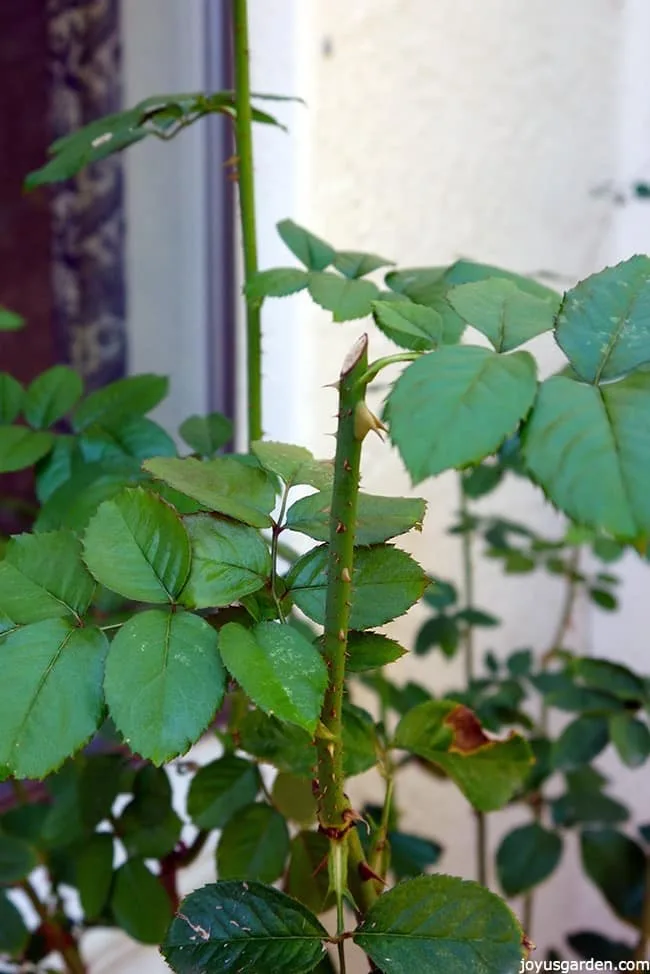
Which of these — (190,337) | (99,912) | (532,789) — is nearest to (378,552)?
(99,912)

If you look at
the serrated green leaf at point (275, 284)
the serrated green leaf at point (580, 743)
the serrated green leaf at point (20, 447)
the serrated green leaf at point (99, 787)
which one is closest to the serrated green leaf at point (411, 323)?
the serrated green leaf at point (275, 284)

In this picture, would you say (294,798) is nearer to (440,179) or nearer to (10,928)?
(10,928)

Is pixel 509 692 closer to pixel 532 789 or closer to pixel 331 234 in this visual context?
pixel 532 789

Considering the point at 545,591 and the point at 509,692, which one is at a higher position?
the point at 509,692

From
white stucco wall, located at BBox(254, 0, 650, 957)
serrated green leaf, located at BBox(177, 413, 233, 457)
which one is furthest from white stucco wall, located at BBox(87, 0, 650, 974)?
serrated green leaf, located at BBox(177, 413, 233, 457)

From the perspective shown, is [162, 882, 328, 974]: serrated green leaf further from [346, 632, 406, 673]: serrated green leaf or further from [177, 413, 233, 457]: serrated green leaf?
[177, 413, 233, 457]: serrated green leaf

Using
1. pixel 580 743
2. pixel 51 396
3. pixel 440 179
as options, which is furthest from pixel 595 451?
pixel 440 179
